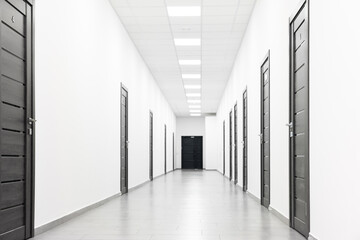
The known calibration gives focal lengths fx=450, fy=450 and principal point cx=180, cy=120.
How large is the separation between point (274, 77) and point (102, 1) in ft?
11.6

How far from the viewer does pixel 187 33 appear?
10891 mm

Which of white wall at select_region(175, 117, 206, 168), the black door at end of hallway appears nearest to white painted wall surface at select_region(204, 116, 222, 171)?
the black door at end of hallway

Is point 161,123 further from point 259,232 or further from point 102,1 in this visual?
point 259,232

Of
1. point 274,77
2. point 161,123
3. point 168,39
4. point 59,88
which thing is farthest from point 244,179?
point 161,123

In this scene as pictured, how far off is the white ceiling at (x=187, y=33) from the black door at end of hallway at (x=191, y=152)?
14625mm

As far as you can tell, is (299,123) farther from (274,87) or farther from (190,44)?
(190,44)

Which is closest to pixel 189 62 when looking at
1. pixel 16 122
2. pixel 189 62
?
pixel 189 62

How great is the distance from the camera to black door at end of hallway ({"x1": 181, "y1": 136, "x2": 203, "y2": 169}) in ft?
104

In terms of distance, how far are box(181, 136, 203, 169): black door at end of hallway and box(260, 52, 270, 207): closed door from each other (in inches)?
932

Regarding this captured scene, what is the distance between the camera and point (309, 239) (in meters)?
4.49

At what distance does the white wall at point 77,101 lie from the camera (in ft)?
17.0

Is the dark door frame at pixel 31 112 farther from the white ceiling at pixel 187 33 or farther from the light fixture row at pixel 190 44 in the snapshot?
the light fixture row at pixel 190 44

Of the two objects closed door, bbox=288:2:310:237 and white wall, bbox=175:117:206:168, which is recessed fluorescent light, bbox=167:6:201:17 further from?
white wall, bbox=175:117:206:168
